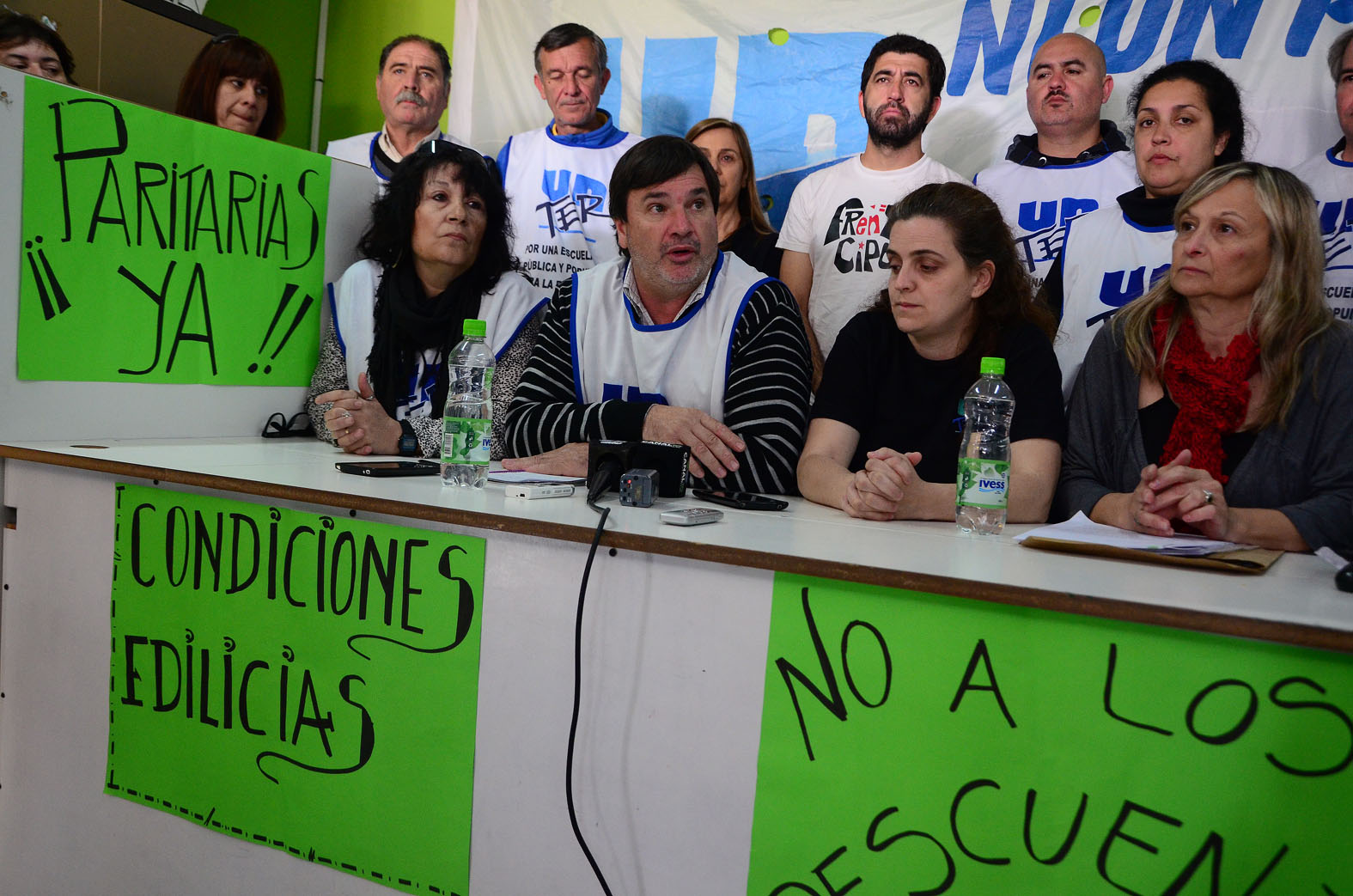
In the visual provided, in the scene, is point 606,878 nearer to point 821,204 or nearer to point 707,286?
point 707,286

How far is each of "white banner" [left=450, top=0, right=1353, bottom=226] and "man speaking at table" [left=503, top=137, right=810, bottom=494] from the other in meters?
1.32

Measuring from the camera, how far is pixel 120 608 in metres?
1.55

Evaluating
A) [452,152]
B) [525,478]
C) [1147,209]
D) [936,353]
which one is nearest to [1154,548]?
[936,353]

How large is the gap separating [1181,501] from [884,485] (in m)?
0.40

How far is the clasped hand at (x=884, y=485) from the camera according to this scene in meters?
1.41

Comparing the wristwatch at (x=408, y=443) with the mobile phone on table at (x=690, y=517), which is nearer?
the mobile phone on table at (x=690, y=517)

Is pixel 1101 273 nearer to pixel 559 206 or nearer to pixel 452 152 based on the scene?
pixel 452 152

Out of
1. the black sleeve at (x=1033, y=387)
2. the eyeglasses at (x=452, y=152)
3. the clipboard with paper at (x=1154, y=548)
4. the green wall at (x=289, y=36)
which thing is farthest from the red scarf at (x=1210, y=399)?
the green wall at (x=289, y=36)

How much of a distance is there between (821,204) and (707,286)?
957mm

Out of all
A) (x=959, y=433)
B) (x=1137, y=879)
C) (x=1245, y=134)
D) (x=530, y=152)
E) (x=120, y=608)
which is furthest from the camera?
(x=530, y=152)

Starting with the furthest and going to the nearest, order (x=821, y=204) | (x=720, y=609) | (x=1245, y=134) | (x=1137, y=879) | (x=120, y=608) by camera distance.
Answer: (x=821, y=204) → (x=1245, y=134) → (x=120, y=608) → (x=720, y=609) → (x=1137, y=879)

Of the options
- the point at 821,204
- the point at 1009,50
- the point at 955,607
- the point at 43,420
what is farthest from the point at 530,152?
the point at 955,607

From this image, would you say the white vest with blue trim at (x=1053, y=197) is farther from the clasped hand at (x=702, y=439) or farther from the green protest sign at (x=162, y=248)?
the green protest sign at (x=162, y=248)

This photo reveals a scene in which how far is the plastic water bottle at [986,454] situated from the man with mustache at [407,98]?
2360 mm
